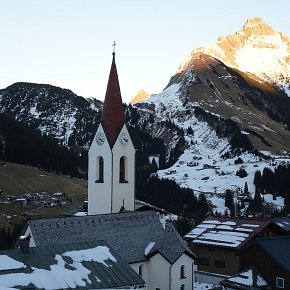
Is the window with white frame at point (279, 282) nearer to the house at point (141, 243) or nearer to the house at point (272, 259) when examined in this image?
the house at point (272, 259)

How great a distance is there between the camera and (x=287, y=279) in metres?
40.5

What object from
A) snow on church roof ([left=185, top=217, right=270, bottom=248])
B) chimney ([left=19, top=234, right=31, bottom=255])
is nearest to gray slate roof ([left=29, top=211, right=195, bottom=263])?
snow on church roof ([left=185, top=217, right=270, bottom=248])

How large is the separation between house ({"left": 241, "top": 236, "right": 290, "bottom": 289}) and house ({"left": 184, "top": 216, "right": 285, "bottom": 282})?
4795mm

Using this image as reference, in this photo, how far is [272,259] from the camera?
137 feet

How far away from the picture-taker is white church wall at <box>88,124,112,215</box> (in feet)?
165

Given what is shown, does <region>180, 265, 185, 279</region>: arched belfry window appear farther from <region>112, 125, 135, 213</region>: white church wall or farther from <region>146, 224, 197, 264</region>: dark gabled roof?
<region>112, 125, 135, 213</region>: white church wall

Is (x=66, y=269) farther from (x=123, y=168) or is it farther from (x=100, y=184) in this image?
(x=123, y=168)

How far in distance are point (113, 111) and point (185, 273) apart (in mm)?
17948

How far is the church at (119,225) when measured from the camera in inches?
1566

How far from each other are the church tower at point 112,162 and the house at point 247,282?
13649mm

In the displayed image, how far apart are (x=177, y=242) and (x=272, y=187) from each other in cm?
15268

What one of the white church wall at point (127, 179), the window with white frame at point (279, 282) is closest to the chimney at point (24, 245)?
the window with white frame at point (279, 282)

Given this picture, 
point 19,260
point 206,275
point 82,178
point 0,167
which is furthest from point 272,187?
point 19,260

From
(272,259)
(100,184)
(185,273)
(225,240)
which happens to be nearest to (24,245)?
(185,273)
